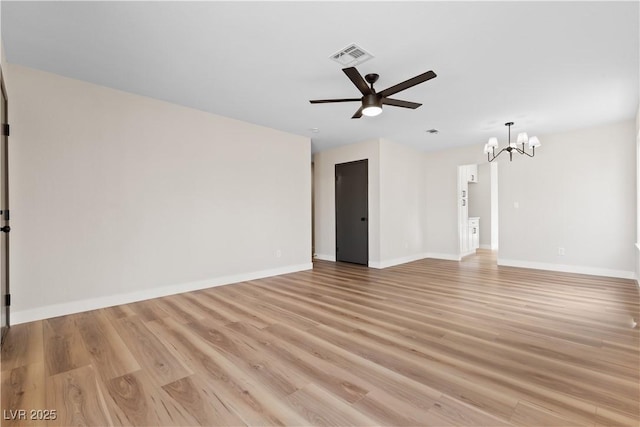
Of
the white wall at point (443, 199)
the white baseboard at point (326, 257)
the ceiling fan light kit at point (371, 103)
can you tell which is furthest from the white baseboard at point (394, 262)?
the ceiling fan light kit at point (371, 103)

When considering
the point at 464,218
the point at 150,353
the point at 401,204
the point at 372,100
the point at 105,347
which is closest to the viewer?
the point at 150,353

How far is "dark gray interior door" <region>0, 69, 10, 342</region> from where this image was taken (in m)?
2.63

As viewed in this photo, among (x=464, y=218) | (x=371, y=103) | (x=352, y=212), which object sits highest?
(x=371, y=103)

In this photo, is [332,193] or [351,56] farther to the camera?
[332,193]

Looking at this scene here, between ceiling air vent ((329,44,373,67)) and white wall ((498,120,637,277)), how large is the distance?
4.67 m

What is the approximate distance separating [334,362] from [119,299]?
2.79 m

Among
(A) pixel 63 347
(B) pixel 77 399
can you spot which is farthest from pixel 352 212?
(B) pixel 77 399

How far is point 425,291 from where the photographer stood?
4.03 metres

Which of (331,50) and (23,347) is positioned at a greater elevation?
(331,50)

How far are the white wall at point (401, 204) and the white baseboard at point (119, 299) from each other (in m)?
2.51

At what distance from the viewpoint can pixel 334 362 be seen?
82.7 inches

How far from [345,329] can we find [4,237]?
3231 mm

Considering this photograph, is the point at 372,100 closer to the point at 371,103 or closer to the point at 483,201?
the point at 371,103

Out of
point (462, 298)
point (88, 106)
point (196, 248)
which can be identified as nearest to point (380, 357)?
point (462, 298)
